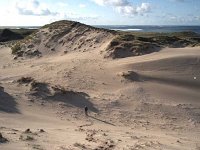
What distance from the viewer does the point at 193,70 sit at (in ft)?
82.5

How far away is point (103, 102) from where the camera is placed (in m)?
21.5

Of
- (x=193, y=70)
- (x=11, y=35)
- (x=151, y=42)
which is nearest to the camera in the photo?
(x=193, y=70)

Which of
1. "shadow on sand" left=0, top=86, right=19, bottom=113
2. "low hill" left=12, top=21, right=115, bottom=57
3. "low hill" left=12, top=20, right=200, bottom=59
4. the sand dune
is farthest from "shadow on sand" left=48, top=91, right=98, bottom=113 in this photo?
"low hill" left=12, top=21, right=115, bottom=57

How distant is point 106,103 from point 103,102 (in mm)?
211

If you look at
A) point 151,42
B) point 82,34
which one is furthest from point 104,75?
point 82,34

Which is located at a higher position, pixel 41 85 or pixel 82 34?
pixel 82 34

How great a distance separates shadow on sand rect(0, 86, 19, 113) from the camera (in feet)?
61.1

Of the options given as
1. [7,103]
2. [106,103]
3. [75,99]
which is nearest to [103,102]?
[106,103]

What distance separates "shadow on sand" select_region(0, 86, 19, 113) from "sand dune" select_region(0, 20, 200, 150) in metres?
0.05

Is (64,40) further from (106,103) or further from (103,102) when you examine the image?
(106,103)

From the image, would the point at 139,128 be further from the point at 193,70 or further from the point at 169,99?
the point at 193,70

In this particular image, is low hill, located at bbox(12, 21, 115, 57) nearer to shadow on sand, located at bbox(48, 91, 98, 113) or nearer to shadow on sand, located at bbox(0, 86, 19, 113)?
shadow on sand, located at bbox(48, 91, 98, 113)

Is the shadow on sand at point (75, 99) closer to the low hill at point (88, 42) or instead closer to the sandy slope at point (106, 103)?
the sandy slope at point (106, 103)

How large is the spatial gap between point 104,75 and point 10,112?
8.76 m
